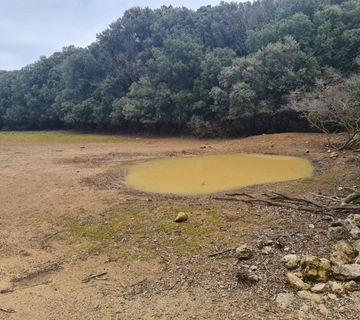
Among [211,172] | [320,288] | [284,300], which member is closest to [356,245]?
[320,288]

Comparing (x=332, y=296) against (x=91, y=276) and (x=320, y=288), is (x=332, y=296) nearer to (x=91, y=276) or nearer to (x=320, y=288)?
(x=320, y=288)

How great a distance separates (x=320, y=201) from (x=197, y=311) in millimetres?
4680

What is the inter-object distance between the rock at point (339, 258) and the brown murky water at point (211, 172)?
4.81m

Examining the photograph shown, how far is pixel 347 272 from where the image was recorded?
512cm

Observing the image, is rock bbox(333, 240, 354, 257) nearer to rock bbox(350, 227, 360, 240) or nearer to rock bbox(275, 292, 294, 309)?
rock bbox(350, 227, 360, 240)

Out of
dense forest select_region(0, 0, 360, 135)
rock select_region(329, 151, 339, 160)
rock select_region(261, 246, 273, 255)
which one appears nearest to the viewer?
rock select_region(261, 246, 273, 255)

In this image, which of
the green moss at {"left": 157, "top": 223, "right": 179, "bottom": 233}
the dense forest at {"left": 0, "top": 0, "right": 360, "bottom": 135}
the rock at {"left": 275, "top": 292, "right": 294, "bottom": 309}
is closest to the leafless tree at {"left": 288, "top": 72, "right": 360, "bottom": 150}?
the dense forest at {"left": 0, "top": 0, "right": 360, "bottom": 135}

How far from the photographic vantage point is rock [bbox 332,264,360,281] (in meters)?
5.04

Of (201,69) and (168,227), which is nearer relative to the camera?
(168,227)

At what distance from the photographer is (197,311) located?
4.71 metres

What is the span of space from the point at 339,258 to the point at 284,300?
4.28 feet

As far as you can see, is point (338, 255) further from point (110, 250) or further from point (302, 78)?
point (302, 78)

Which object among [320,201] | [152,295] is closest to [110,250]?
[152,295]

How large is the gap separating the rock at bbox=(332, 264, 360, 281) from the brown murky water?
5193mm
